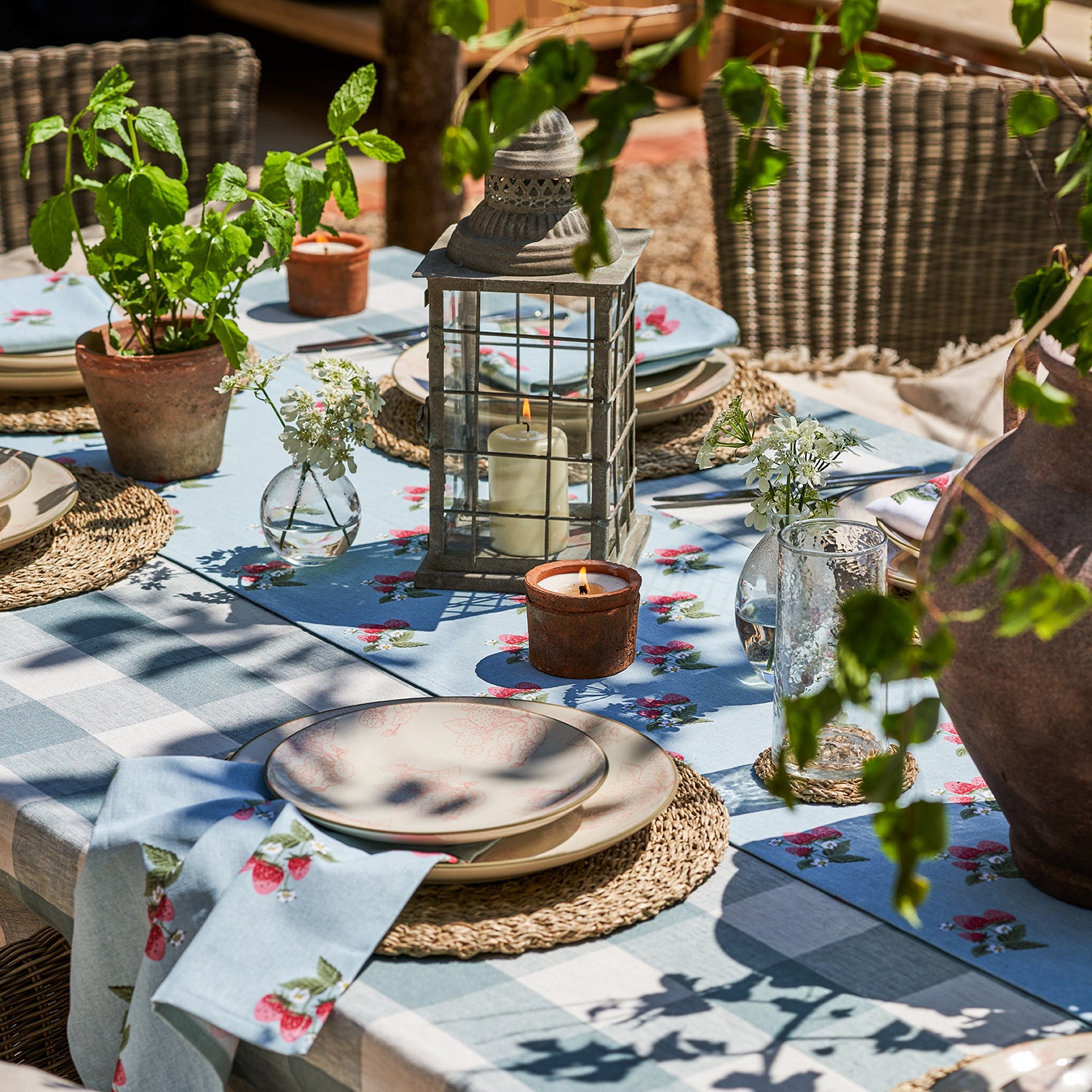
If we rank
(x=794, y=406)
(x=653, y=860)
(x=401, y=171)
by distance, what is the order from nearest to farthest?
(x=653, y=860), (x=794, y=406), (x=401, y=171)

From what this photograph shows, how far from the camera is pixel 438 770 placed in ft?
3.45

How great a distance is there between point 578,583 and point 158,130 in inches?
26.4

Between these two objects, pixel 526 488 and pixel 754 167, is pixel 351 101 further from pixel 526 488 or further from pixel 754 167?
pixel 754 167

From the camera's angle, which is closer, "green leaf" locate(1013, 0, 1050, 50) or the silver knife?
"green leaf" locate(1013, 0, 1050, 50)

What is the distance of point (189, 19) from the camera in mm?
7703

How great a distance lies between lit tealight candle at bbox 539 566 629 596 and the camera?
128cm

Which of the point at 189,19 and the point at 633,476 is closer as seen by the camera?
the point at 633,476

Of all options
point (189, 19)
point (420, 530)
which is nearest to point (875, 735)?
point (420, 530)

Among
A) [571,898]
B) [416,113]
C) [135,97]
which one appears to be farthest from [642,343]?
[416,113]

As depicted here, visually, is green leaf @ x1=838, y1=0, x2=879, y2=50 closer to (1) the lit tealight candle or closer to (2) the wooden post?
(1) the lit tealight candle

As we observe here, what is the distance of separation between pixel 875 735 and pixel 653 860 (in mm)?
224

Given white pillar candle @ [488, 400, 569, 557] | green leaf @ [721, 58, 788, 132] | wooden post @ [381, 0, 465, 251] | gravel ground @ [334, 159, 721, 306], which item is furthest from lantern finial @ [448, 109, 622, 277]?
gravel ground @ [334, 159, 721, 306]

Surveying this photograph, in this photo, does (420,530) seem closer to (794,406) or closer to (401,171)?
(794,406)

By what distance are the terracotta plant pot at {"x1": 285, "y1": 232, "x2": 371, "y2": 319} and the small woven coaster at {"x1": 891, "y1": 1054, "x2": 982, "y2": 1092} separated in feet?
5.14
